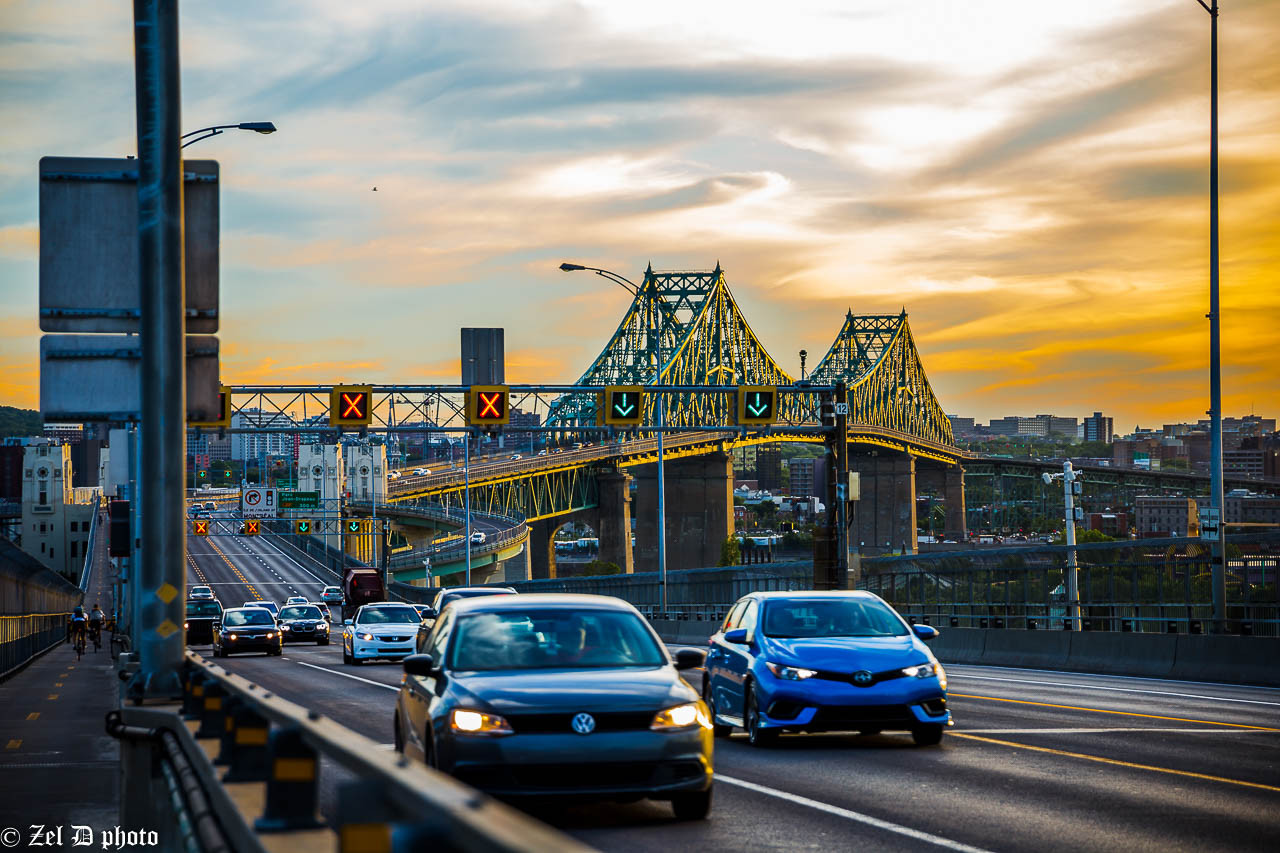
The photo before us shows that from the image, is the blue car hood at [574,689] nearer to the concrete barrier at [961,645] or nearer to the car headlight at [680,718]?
the car headlight at [680,718]

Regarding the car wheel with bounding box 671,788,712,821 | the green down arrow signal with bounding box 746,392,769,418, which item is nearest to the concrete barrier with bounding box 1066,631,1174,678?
the green down arrow signal with bounding box 746,392,769,418

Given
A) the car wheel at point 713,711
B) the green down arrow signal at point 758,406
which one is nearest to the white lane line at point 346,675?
the car wheel at point 713,711

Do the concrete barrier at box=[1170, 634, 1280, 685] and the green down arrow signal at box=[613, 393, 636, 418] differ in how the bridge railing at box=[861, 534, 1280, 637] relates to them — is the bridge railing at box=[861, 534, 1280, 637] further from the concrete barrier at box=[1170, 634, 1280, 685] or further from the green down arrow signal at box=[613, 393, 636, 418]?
the green down arrow signal at box=[613, 393, 636, 418]

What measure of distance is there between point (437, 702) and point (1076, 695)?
13.7 metres

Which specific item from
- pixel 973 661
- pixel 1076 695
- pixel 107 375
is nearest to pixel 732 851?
pixel 107 375

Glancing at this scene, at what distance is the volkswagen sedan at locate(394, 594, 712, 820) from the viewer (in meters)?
9.79

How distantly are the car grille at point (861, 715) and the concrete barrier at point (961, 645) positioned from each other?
19059 millimetres

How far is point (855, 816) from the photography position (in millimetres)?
10938

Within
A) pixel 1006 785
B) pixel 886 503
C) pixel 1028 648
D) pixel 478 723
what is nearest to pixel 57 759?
pixel 478 723

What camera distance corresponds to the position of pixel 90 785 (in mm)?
15406

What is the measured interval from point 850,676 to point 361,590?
71.3 metres

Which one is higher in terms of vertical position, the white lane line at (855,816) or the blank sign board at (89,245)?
the blank sign board at (89,245)

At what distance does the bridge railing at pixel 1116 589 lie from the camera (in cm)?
2714

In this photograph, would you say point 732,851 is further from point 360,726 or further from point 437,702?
point 360,726
